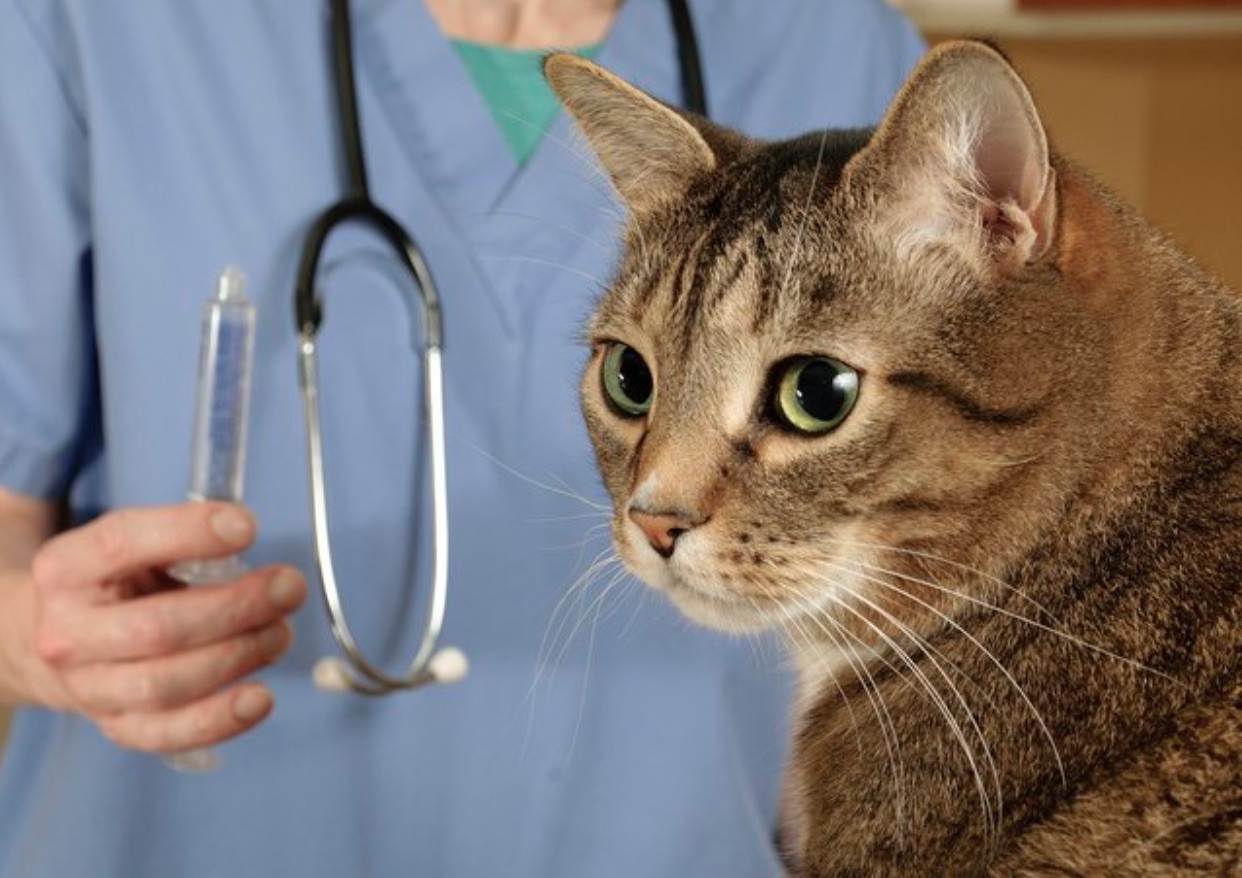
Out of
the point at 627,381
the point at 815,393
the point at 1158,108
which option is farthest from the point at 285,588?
the point at 1158,108

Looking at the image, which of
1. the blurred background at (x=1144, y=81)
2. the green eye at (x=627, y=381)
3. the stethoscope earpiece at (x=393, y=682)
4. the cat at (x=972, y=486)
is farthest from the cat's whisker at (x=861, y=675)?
the blurred background at (x=1144, y=81)

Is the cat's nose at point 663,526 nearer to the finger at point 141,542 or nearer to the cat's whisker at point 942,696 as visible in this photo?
the cat's whisker at point 942,696

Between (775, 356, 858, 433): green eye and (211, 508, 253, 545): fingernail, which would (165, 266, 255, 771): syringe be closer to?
(211, 508, 253, 545): fingernail

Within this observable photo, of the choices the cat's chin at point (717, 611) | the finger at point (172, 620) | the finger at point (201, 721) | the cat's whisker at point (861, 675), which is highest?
the cat's chin at point (717, 611)

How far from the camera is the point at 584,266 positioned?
0.89 m

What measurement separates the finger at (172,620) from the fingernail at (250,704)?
4 centimetres

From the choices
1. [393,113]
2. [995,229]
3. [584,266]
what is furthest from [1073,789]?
[393,113]

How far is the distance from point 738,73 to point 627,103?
1.20 feet

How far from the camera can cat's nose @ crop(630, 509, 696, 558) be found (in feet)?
1.81

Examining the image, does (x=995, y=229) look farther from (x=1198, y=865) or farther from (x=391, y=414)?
(x=391, y=414)

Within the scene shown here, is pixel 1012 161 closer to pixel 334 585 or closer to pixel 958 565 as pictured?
pixel 958 565

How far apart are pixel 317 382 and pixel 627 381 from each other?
0.29 metres

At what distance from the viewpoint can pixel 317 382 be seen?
0.85m

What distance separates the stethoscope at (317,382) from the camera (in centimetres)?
78
